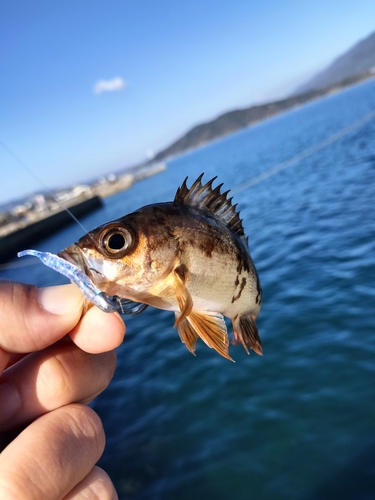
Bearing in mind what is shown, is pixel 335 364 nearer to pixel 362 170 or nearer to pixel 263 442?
pixel 263 442

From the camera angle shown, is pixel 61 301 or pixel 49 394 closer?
pixel 61 301

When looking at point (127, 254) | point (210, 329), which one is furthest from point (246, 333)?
point (127, 254)

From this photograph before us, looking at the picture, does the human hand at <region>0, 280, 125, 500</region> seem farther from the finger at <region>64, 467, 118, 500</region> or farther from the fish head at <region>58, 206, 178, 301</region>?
the fish head at <region>58, 206, 178, 301</region>

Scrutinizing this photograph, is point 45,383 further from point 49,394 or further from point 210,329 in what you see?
point 210,329

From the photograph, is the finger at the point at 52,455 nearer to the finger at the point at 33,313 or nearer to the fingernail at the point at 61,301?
the finger at the point at 33,313

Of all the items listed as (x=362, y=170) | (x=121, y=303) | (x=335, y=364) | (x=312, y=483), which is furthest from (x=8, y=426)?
(x=362, y=170)

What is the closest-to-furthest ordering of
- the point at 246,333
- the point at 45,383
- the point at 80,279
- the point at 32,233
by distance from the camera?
the point at 80,279 < the point at 45,383 < the point at 246,333 < the point at 32,233
